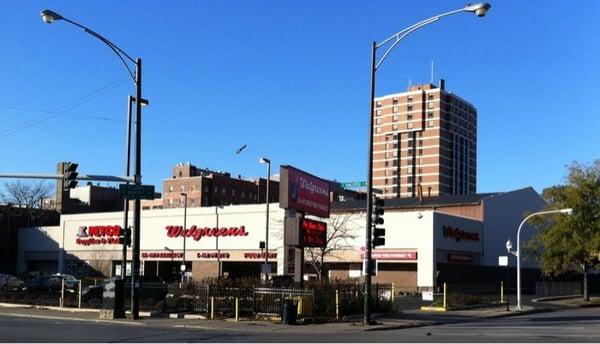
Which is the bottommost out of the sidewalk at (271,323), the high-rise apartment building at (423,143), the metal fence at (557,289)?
the metal fence at (557,289)

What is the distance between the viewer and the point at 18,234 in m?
88.2

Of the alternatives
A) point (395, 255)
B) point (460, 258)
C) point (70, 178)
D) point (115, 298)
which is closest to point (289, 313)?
point (115, 298)

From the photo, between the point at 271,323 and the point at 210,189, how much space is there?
129 m

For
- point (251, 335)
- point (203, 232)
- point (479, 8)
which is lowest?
point (251, 335)

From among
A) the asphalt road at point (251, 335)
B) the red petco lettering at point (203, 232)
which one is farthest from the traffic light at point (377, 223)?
the red petco lettering at point (203, 232)

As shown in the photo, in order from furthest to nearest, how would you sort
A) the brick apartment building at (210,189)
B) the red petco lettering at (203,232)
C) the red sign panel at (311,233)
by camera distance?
the brick apartment building at (210,189), the red petco lettering at (203,232), the red sign panel at (311,233)

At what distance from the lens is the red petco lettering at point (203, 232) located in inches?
2598

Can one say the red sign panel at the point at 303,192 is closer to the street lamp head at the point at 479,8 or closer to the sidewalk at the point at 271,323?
the sidewalk at the point at 271,323

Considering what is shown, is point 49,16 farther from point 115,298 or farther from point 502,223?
point 502,223

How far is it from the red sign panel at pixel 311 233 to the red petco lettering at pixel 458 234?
1089 inches

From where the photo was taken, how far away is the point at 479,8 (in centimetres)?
2089

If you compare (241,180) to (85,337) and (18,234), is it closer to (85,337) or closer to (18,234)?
A: (18,234)

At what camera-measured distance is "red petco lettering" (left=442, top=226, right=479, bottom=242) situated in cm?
5750

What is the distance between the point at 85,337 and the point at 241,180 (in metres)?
144
